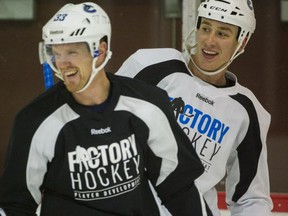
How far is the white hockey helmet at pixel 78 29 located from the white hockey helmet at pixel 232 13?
2.07 feet

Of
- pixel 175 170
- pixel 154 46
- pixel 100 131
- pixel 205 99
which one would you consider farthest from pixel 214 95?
pixel 154 46

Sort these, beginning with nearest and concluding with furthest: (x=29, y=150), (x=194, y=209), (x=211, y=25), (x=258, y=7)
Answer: (x=29, y=150)
(x=194, y=209)
(x=211, y=25)
(x=258, y=7)

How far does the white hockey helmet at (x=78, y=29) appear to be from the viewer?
6.40ft

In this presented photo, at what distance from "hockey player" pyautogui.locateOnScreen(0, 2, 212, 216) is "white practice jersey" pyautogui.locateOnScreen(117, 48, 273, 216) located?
0.49 metres

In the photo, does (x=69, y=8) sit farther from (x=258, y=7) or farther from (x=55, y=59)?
(x=258, y=7)

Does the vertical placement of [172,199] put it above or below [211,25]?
below

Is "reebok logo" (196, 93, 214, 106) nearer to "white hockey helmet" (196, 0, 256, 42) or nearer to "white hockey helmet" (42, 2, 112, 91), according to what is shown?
"white hockey helmet" (196, 0, 256, 42)

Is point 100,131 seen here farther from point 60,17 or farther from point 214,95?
point 214,95

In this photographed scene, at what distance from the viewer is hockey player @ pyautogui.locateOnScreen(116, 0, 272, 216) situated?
2.59 metres

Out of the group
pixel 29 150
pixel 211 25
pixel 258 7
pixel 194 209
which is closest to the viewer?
pixel 29 150

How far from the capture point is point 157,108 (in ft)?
6.75

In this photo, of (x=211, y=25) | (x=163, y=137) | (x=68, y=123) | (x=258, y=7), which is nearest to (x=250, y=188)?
(x=211, y=25)

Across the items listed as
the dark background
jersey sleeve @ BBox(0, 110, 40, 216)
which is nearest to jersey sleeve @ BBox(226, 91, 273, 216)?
jersey sleeve @ BBox(0, 110, 40, 216)

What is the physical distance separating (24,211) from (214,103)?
87 cm
